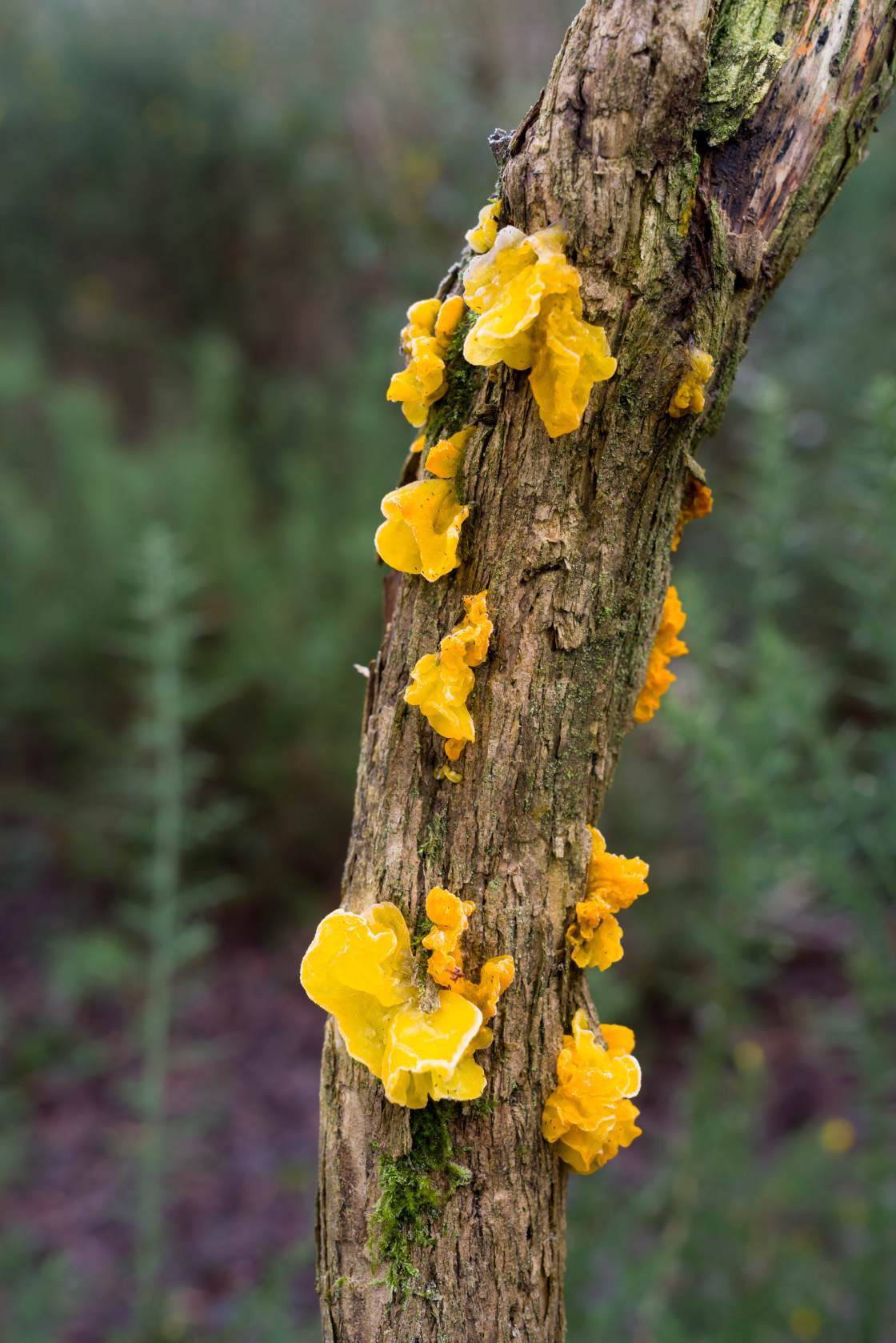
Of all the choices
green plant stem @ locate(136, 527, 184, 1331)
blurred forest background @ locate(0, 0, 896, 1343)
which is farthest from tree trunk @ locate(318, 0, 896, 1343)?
green plant stem @ locate(136, 527, 184, 1331)

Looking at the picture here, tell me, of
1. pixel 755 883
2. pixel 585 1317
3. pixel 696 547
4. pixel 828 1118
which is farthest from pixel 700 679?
pixel 696 547

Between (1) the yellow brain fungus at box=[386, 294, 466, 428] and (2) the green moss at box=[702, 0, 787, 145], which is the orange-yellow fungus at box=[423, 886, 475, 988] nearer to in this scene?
(1) the yellow brain fungus at box=[386, 294, 466, 428]

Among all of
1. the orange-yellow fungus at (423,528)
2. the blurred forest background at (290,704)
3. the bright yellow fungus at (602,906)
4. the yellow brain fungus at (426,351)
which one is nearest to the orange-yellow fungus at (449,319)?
the yellow brain fungus at (426,351)

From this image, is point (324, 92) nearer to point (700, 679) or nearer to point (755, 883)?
point (700, 679)

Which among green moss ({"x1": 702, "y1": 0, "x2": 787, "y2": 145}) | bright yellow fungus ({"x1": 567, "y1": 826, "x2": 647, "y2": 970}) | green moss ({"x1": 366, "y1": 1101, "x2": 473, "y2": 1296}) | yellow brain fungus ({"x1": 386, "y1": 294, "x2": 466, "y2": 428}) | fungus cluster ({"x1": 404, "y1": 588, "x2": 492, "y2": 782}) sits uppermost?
green moss ({"x1": 702, "y1": 0, "x2": 787, "y2": 145})

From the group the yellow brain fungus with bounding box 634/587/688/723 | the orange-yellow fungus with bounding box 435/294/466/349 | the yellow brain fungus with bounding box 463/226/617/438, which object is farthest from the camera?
the yellow brain fungus with bounding box 634/587/688/723

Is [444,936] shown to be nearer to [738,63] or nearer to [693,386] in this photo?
[693,386]

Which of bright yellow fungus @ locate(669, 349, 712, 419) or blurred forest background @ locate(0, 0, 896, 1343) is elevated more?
blurred forest background @ locate(0, 0, 896, 1343)
